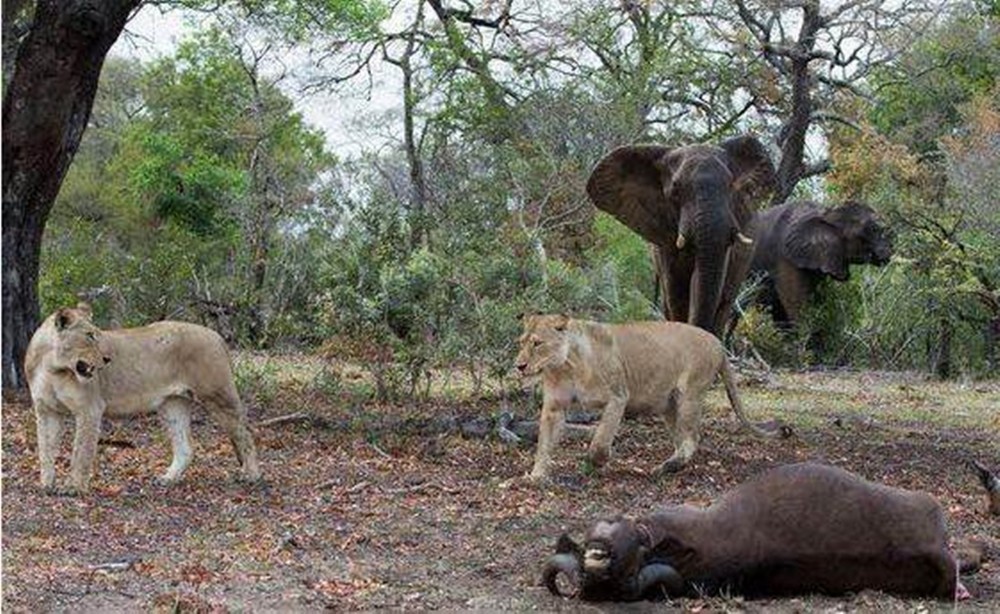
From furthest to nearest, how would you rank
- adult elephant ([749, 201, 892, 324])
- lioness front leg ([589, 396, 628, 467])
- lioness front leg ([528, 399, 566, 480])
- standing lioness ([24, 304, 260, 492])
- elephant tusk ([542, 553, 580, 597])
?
adult elephant ([749, 201, 892, 324]) < lioness front leg ([589, 396, 628, 467]) < lioness front leg ([528, 399, 566, 480]) < standing lioness ([24, 304, 260, 492]) < elephant tusk ([542, 553, 580, 597])

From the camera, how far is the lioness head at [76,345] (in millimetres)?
9375

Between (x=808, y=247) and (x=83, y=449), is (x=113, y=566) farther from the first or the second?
(x=808, y=247)

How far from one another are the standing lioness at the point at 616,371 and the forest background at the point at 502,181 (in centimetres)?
281

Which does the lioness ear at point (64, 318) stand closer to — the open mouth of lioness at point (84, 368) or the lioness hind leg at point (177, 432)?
the open mouth of lioness at point (84, 368)

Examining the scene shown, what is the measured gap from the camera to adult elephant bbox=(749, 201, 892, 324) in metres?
24.9

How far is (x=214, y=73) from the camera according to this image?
38.4m

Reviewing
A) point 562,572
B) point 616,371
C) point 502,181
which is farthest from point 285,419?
point 502,181

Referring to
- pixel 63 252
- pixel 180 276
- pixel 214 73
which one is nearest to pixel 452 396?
pixel 180 276

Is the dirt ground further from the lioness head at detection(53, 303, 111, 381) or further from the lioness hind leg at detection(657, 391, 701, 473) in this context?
the lioness head at detection(53, 303, 111, 381)

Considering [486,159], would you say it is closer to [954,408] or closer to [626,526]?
[954,408]

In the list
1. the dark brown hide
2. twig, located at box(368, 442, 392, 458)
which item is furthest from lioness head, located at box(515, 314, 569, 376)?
the dark brown hide

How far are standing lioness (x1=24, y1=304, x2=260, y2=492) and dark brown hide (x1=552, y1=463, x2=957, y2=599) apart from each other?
3946 mm

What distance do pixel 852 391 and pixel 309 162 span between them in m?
17.6

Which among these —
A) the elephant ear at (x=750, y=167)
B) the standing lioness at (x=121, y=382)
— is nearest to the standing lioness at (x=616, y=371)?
the standing lioness at (x=121, y=382)
